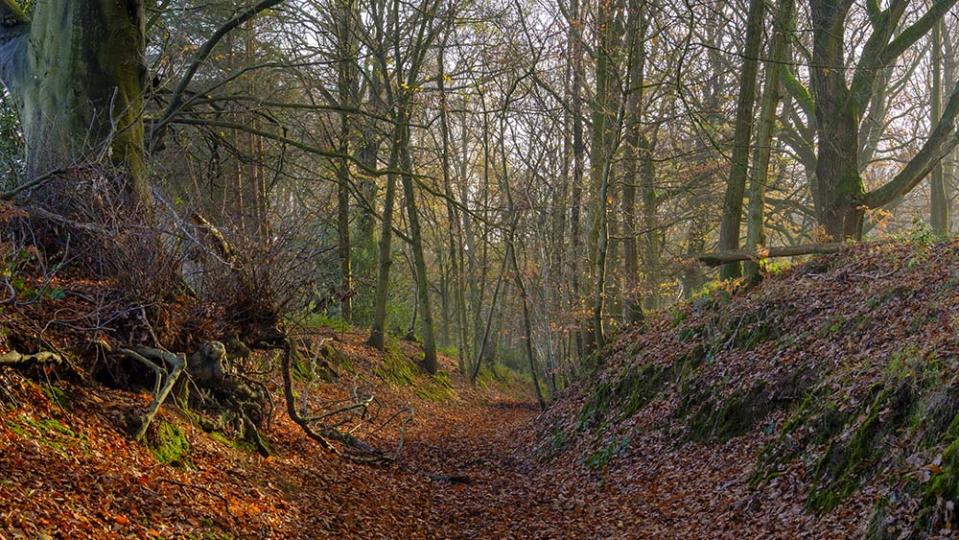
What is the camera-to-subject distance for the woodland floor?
4.95 metres

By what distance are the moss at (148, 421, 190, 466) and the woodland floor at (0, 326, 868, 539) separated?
0.32 feet

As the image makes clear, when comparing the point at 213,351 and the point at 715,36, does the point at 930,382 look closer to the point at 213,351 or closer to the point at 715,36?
the point at 213,351

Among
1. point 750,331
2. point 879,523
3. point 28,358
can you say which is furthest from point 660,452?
point 28,358

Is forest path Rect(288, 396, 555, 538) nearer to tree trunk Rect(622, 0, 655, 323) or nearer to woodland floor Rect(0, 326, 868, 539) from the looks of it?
woodland floor Rect(0, 326, 868, 539)

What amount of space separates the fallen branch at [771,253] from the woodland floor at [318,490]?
12.5 feet

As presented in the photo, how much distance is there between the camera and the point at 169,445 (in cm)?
664

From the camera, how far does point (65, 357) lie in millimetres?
6410

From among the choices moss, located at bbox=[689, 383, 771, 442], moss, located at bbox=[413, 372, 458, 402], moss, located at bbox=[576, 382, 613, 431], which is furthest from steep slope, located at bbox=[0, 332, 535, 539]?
moss, located at bbox=[413, 372, 458, 402]

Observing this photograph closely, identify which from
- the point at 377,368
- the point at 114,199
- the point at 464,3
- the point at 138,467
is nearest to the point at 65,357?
the point at 138,467

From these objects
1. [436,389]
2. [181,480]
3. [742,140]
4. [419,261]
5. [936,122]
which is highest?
[936,122]

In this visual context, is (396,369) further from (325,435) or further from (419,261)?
(325,435)

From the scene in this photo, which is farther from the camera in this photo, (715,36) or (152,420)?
(715,36)

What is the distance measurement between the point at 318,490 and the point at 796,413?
17.5 ft

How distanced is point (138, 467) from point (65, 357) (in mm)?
1359
